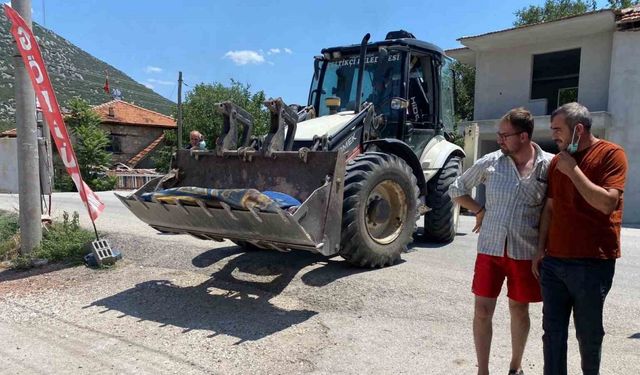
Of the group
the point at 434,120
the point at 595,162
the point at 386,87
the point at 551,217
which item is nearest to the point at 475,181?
the point at 551,217

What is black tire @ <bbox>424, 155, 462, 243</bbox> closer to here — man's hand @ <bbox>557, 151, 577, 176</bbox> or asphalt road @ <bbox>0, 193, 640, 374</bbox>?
asphalt road @ <bbox>0, 193, 640, 374</bbox>

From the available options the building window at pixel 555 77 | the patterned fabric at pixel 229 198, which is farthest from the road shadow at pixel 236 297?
the building window at pixel 555 77

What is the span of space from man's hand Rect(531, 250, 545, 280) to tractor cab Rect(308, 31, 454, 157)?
12.9ft

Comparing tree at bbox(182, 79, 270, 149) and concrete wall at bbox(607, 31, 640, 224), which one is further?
tree at bbox(182, 79, 270, 149)

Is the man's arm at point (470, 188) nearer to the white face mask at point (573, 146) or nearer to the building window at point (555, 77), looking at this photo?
the white face mask at point (573, 146)

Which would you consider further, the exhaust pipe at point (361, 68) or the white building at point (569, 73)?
the white building at point (569, 73)

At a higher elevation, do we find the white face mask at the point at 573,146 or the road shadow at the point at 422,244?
the white face mask at the point at 573,146

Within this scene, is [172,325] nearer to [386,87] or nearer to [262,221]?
[262,221]

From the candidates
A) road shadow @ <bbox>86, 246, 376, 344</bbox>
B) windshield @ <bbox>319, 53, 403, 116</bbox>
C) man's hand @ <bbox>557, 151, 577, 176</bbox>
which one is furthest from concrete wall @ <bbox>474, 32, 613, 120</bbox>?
man's hand @ <bbox>557, 151, 577, 176</bbox>

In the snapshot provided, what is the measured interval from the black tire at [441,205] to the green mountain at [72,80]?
106ft

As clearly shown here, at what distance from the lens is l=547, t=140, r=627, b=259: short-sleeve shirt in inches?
104

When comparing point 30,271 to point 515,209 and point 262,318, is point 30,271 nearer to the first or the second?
point 262,318

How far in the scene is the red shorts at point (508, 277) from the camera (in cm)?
310

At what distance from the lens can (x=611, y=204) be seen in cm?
255
